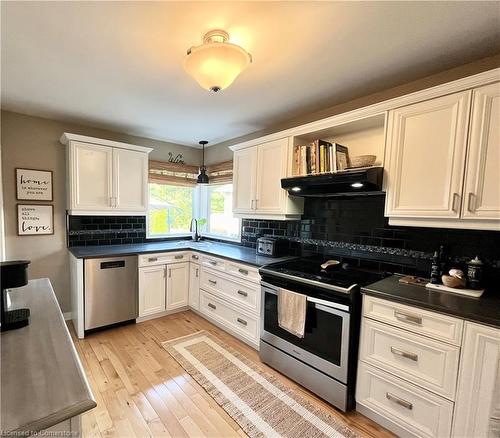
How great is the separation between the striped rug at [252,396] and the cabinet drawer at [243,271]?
0.74 m

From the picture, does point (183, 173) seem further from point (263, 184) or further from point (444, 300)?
point (444, 300)

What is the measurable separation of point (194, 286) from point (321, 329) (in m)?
1.92

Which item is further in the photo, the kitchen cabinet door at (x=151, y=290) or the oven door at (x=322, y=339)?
the kitchen cabinet door at (x=151, y=290)

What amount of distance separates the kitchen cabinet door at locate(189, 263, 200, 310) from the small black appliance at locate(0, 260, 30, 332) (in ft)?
6.87

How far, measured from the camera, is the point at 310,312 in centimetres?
193

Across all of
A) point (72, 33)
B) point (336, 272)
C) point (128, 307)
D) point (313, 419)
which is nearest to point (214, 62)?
point (72, 33)

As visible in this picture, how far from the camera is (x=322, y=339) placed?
1862 mm

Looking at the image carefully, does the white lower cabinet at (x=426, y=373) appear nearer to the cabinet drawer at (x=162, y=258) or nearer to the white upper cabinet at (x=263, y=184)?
the white upper cabinet at (x=263, y=184)

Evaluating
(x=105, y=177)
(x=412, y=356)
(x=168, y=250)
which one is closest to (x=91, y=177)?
(x=105, y=177)

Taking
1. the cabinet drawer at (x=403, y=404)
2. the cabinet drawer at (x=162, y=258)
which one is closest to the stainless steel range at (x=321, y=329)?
the cabinet drawer at (x=403, y=404)

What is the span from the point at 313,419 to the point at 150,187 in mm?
3356

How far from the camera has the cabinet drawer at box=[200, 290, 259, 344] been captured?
2529mm

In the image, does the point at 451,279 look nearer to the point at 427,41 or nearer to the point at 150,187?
the point at 427,41

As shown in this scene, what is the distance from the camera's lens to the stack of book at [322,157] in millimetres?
2172
